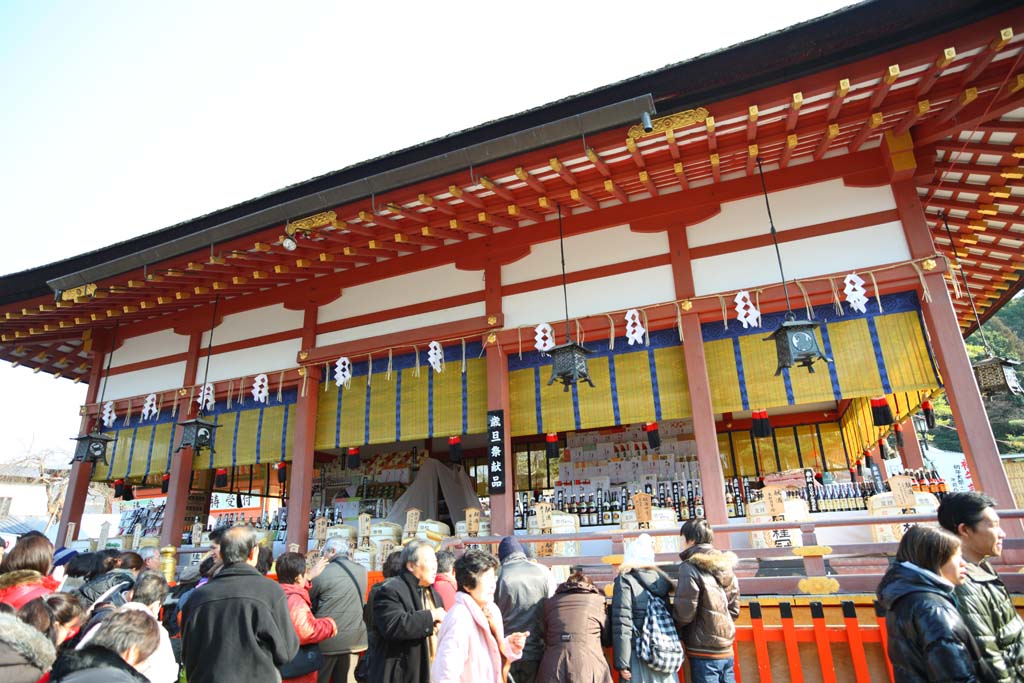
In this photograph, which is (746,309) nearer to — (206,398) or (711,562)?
(711,562)

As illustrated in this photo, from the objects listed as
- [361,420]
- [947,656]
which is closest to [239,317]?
[361,420]

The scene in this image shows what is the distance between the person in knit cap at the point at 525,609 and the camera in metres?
3.68

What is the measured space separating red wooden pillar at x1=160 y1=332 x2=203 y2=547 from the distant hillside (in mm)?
20335

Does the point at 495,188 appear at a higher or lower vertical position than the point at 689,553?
higher

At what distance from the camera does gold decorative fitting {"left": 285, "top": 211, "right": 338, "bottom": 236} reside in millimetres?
7156

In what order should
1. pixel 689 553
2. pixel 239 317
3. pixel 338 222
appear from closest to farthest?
1. pixel 689 553
2. pixel 338 222
3. pixel 239 317

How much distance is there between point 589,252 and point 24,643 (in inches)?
260

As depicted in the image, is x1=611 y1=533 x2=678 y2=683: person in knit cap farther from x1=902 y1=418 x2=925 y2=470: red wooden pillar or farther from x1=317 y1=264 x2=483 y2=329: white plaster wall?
x1=902 y1=418 x2=925 y2=470: red wooden pillar

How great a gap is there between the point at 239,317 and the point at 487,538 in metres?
5.81

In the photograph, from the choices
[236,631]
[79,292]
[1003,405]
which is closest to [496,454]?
[236,631]

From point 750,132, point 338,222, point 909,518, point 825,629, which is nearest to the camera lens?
point 825,629

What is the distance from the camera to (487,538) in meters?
6.47

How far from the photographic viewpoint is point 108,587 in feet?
13.1

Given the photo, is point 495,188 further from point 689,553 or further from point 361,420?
point 689,553
